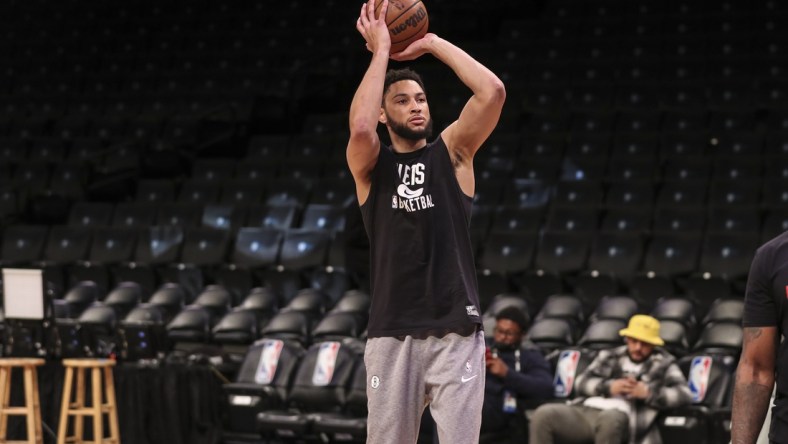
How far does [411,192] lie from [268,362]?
5466 mm

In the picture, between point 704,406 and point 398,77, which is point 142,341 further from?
point 398,77

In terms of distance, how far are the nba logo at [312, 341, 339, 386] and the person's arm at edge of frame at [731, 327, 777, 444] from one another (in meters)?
6.05

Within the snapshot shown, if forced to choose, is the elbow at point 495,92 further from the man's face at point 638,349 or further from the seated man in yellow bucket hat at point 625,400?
the man's face at point 638,349

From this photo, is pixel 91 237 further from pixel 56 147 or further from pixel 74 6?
pixel 74 6

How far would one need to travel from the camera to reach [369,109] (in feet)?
12.3

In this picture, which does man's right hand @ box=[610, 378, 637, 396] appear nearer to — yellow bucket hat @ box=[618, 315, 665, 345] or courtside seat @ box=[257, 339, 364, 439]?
yellow bucket hat @ box=[618, 315, 665, 345]

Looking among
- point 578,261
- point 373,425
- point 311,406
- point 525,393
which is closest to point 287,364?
point 311,406

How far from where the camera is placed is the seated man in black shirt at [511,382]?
25.5 ft

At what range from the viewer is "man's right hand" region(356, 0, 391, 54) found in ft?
12.4

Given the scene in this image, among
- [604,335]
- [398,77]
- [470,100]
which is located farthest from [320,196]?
[470,100]

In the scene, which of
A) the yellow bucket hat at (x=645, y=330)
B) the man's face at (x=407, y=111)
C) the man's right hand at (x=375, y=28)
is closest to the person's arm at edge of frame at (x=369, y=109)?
the man's right hand at (x=375, y=28)

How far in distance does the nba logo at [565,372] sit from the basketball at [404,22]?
4.48 m

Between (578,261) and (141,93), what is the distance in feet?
25.9

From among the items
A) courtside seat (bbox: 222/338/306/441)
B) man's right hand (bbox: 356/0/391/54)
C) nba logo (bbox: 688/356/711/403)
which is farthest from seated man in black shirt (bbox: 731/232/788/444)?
courtside seat (bbox: 222/338/306/441)
